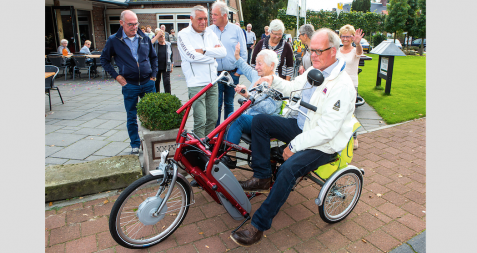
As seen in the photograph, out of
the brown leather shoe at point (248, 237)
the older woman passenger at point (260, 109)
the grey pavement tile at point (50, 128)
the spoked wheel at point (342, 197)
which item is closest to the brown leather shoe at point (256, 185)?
the older woman passenger at point (260, 109)

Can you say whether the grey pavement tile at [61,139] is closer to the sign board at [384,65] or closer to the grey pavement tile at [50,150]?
the grey pavement tile at [50,150]

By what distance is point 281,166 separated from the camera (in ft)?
8.61

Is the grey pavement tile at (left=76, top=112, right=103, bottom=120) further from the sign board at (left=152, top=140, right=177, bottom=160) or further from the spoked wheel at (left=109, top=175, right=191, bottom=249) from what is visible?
the spoked wheel at (left=109, top=175, right=191, bottom=249)

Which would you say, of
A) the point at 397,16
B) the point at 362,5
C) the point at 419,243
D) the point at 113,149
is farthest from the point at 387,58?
the point at 362,5

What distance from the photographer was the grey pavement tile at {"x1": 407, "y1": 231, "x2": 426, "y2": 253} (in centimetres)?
262

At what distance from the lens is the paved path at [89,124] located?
4.51 meters

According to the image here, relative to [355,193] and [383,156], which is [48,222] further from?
[383,156]

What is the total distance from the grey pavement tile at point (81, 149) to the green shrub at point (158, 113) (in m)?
1.42

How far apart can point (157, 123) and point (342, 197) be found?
2124 millimetres

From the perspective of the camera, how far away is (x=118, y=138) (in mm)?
5113

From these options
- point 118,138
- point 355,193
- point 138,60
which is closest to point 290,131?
point 355,193

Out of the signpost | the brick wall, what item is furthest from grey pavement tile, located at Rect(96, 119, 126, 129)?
the brick wall

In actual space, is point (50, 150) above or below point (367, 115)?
below

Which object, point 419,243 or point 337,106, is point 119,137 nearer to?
point 337,106
